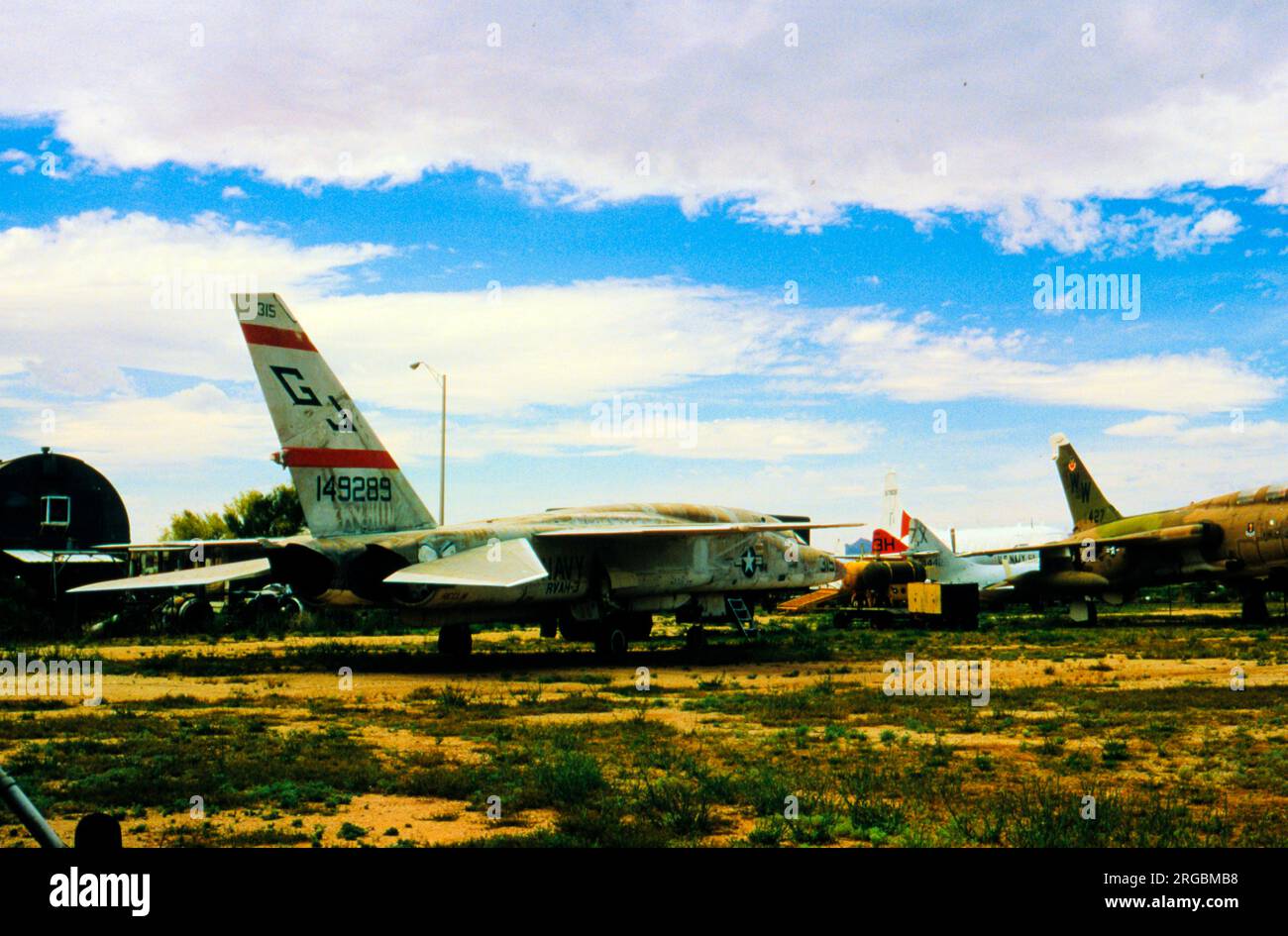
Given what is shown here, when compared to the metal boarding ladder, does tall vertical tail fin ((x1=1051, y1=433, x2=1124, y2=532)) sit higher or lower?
higher

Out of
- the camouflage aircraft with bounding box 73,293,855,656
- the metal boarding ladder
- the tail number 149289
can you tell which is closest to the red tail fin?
the metal boarding ladder

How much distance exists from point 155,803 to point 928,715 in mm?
9710

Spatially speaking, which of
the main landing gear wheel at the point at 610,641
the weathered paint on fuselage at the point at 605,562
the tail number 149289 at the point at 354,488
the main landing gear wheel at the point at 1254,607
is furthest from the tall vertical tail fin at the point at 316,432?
the main landing gear wheel at the point at 1254,607

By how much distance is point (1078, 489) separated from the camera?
4353cm

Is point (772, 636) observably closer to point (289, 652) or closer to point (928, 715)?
point (289, 652)

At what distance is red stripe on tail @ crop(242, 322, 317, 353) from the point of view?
63.1 ft

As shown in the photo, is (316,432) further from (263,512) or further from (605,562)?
(263,512)

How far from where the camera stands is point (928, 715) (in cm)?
1425

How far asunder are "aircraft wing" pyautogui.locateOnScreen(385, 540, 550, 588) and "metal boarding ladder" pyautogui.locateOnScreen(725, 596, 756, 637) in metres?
8.90

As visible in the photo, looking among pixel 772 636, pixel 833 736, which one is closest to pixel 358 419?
pixel 833 736

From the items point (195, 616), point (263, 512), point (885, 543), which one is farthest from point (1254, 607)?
point (263, 512)

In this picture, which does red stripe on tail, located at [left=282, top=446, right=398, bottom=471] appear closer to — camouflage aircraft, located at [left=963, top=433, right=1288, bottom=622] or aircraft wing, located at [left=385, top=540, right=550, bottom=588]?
aircraft wing, located at [left=385, top=540, right=550, bottom=588]

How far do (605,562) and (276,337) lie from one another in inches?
373
